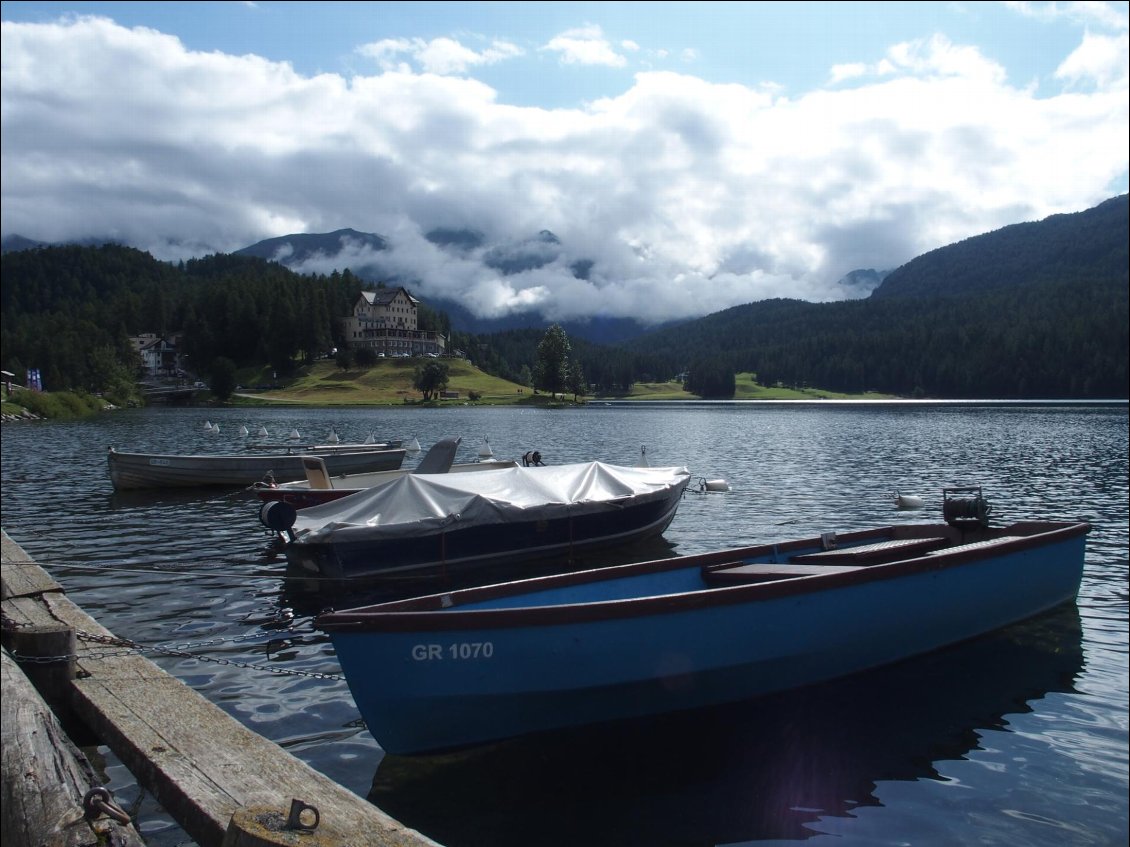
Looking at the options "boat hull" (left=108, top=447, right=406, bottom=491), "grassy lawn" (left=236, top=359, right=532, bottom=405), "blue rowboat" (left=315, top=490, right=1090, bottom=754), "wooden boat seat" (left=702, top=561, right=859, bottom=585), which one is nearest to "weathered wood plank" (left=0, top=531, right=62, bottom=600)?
"blue rowboat" (left=315, top=490, right=1090, bottom=754)

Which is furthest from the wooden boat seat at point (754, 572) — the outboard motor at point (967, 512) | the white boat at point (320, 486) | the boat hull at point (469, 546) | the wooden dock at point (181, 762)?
the white boat at point (320, 486)

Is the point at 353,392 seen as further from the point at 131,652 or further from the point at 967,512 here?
the point at 131,652

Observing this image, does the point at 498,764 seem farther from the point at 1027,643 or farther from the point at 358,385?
the point at 358,385

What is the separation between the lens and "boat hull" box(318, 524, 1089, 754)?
9.67 metres

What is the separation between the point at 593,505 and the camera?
22203mm

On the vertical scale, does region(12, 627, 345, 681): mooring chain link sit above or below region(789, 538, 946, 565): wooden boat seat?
below

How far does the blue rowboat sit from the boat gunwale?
0.02m

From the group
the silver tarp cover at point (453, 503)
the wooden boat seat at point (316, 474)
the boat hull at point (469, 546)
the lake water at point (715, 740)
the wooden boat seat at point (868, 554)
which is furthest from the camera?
the wooden boat seat at point (316, 474)

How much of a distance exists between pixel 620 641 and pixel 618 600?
571mm

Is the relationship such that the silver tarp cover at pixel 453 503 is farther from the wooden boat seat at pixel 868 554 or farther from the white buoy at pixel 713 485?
the white buoy at pixel 713 485

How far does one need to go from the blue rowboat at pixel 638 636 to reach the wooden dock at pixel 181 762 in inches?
61.4

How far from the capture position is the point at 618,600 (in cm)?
1069

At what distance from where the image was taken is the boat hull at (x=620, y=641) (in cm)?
967

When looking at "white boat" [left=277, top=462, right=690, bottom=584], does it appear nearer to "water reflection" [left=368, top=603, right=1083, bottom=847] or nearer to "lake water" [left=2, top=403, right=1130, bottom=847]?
"lake water" [left=2, top=403, right=1130, bottom=847]
